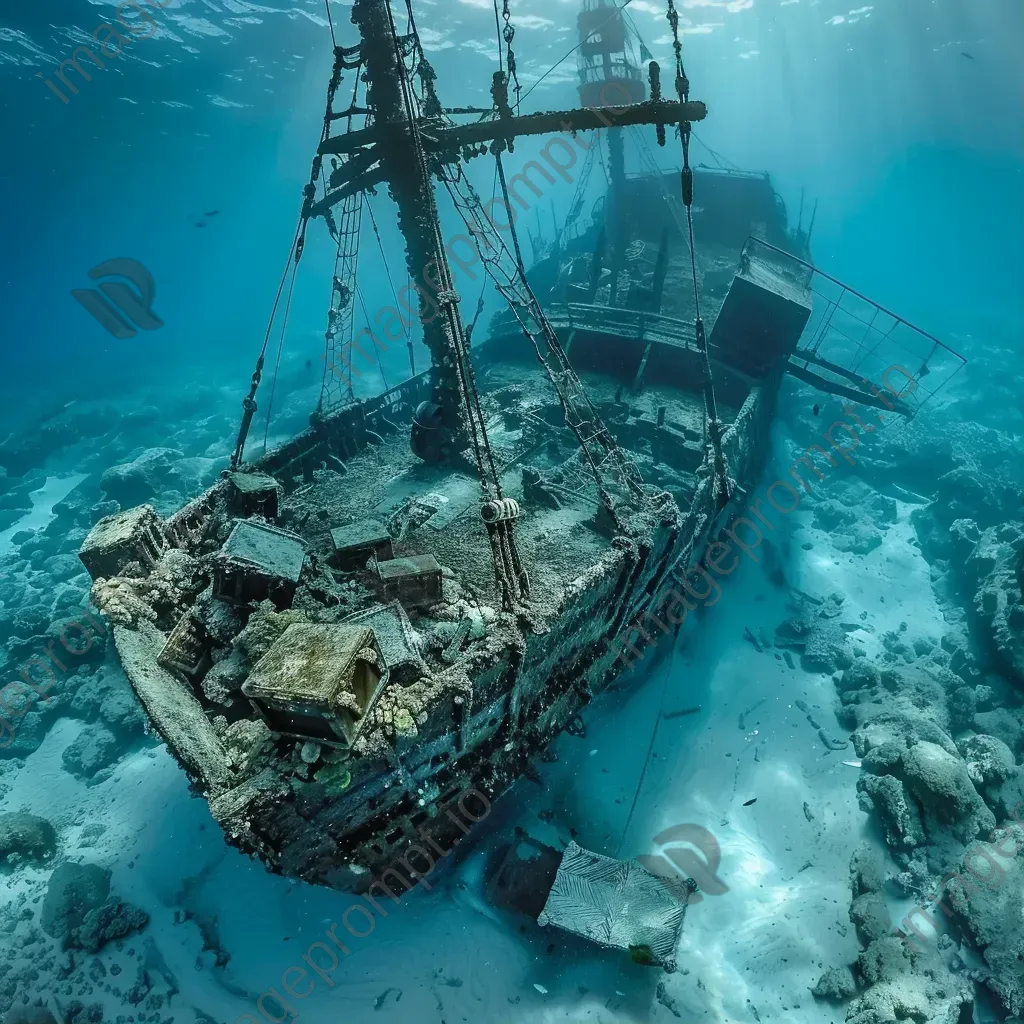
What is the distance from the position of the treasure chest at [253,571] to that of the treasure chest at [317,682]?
2.16 m

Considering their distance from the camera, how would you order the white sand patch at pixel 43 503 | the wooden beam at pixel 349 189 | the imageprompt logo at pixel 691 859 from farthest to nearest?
the white sand patch at pixel 43 503 → the wooden beam at pixel 349 189 → the imageprompt logo at pixel 691 859

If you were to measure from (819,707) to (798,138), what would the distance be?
12639cm

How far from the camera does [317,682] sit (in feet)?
11.4

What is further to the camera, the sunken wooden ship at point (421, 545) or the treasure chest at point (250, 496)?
the treasure chest at point (250, 496)

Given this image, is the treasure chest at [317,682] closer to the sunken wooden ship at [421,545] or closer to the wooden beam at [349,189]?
the sunken wooden ship at [421,545]

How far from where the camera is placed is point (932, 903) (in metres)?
8.55

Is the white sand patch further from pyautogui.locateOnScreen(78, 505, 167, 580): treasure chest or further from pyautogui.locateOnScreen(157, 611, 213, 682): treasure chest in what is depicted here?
pyautogui.locateOnScreen(157, 611, 213, 682): treasure chest

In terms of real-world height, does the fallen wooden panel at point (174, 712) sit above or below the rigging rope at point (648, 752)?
above

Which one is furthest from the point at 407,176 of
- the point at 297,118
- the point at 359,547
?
the point at 297,118

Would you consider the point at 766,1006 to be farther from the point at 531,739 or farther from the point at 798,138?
the point at 798,138

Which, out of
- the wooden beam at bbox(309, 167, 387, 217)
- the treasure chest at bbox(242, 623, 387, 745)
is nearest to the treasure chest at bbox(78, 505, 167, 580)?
the treasure chest at bbox(242, 623, 387, 745)

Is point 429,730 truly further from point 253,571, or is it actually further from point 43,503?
point 43,503

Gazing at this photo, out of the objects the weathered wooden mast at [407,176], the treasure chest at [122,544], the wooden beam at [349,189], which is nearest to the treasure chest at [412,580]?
the treasure chest at [122,544]

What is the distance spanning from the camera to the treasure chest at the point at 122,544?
584 cm
